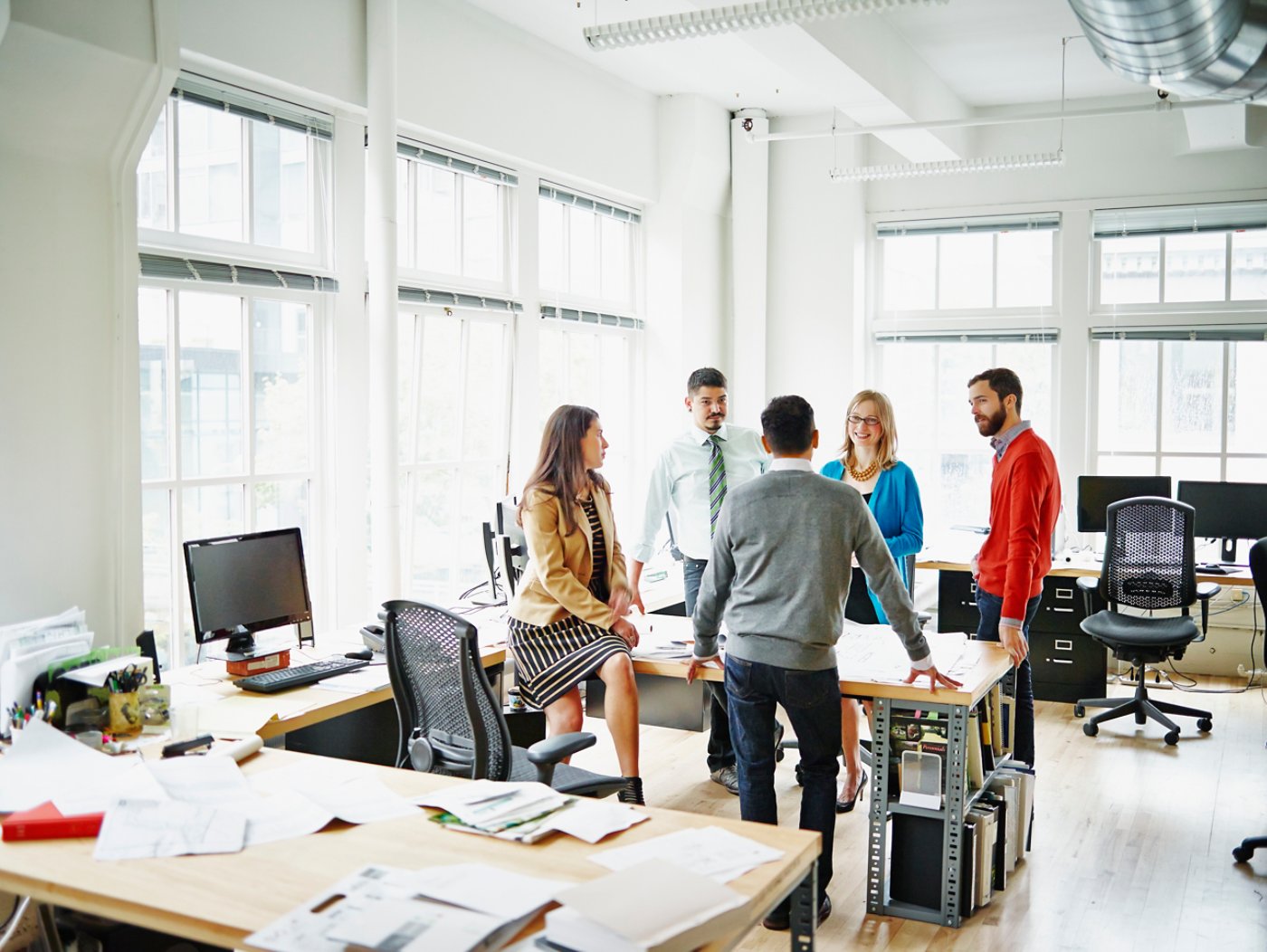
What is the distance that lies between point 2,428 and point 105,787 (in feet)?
4.67

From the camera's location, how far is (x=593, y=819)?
7.41ft

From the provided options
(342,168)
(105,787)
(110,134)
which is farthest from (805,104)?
(105,787)

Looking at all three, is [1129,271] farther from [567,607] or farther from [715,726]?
[567,607]

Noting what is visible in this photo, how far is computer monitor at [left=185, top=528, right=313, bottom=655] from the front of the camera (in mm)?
3660

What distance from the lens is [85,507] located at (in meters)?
3.59

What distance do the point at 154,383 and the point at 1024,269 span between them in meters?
5.86

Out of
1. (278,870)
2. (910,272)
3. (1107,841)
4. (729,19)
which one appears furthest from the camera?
(910,272)

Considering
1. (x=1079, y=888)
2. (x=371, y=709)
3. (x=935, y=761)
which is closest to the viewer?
(x=935, y=761)

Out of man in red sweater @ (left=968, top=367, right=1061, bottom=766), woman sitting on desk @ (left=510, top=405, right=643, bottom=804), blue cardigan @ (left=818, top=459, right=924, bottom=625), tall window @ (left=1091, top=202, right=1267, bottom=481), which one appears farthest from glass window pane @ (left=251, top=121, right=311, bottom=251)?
Answer: tall window @ (left=1091, top=202, right=1267, bottom=481)

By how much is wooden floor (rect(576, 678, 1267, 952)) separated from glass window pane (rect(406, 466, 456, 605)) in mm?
1170

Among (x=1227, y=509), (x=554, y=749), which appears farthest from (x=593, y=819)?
(x=1227, y=509)

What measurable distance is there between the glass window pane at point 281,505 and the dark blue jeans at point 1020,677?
→ 2.78 m

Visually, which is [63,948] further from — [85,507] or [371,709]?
[371,709]

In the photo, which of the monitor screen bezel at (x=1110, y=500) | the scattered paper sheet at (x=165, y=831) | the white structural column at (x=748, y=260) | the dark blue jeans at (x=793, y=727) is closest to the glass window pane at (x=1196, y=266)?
the monitor screen bezel at (x=1110, y=500)
